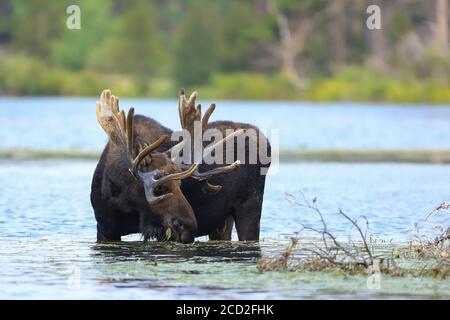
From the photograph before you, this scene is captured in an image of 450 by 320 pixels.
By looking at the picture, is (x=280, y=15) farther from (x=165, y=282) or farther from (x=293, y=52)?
(x=165, y=282)

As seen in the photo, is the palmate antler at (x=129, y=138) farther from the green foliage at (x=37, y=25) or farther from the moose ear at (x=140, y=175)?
the green foliage at (x=37, y=25)

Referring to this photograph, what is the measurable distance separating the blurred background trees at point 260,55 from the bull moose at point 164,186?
59427 mm

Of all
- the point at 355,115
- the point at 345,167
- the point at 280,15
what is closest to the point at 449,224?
the point at 345,167

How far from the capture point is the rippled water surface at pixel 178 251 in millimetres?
12203

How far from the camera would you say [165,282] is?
496 inches

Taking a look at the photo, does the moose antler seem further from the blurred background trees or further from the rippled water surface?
the blurred background trees

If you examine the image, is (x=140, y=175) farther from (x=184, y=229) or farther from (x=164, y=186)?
(x=184, y=229)

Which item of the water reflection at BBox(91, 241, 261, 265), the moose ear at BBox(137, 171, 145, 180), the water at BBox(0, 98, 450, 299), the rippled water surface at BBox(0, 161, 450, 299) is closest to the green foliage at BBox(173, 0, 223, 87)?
the water at BBox(0, 98, 450, 299)

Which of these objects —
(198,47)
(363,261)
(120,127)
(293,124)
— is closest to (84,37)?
(198,47)

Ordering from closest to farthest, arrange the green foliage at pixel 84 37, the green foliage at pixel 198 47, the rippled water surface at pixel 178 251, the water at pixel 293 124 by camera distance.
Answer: the rippled water surface at pixel 178 251
the water at pixel 293 124
the green foliage at pixel 198 47
the green foliage at pixel 84 37

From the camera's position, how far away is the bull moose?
1434 cm

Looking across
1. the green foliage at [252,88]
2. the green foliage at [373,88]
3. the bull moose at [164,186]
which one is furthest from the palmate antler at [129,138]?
the green foliage at [252,88]
